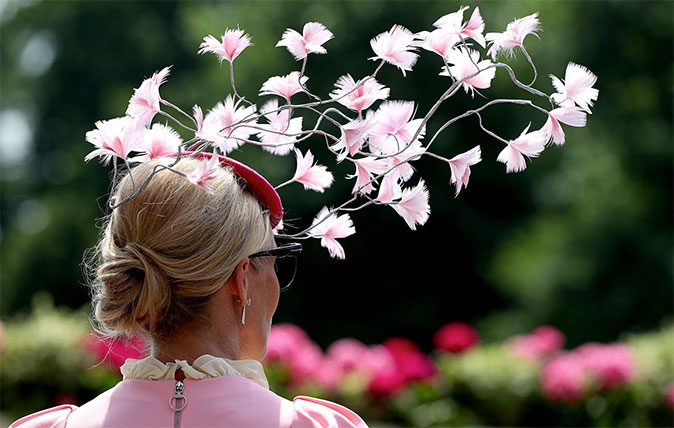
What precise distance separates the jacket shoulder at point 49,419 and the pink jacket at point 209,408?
0.13ft

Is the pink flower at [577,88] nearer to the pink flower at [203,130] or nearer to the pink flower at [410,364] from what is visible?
the pink flower at [203,130]

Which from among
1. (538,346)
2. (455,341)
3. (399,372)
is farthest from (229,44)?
(538,346)

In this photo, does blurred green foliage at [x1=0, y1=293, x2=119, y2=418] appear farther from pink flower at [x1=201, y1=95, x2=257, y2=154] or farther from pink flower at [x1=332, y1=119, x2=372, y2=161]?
pink flower at [x1=332, y1=119, x2=372, y2=161]

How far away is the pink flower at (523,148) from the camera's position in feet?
5.60

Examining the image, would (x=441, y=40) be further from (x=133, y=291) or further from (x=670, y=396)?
(x=670, y=396)

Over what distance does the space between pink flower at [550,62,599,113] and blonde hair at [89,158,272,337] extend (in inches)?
25.4

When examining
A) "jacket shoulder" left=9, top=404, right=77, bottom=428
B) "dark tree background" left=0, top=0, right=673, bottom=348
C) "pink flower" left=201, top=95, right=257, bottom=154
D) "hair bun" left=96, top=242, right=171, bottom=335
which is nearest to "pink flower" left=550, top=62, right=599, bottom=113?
"pink flower" left=201, top=95, right=257, bottom=154

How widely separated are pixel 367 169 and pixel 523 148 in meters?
0.34

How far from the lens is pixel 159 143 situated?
5.36 ft

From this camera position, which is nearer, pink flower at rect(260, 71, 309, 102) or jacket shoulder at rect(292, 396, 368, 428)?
jacket shoulder at rect(292, 396, 368, 428)

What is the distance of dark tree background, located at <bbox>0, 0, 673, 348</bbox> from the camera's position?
1459cm

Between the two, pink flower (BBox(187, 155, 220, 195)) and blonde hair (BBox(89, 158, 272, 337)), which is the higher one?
pink flower (BBox(187, 155, 220, 195))

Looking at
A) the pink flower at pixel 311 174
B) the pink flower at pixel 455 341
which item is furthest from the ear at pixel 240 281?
the pink flower at pixel 455 341

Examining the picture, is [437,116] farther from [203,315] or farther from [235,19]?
[203,315]
